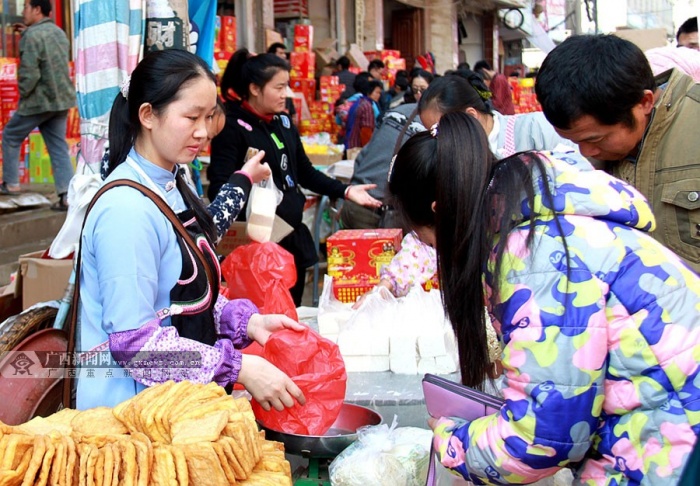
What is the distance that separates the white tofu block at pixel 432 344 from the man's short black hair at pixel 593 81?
111cm

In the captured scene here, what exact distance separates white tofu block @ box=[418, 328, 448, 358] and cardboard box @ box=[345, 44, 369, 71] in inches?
495

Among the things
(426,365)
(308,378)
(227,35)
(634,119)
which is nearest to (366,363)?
(426,365)

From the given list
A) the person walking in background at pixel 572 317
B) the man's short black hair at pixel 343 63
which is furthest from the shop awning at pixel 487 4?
the person walking in background at pixel 572 317

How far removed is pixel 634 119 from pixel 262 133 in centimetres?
247

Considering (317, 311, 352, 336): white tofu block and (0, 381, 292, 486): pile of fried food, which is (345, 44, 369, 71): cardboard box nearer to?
(317, 311, 352, 336): white tofu block

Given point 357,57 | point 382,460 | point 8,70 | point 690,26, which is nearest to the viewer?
point 382,460

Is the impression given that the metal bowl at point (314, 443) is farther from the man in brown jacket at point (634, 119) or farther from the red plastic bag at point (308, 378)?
the man in brown jacket at point (634, 119)

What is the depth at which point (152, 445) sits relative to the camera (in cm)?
166

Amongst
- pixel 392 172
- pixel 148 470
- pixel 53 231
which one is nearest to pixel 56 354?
pixel 148 470

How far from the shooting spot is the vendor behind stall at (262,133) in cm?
416

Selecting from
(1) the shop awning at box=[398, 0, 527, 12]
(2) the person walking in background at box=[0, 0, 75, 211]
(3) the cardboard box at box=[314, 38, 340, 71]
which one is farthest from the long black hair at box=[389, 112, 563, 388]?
(1) the shop awning at box=[398, 0, 527, 12]

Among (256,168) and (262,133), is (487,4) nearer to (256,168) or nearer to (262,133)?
(262,133)

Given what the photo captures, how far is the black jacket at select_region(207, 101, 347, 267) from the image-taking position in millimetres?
4195

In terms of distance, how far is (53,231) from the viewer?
667 centimetres
